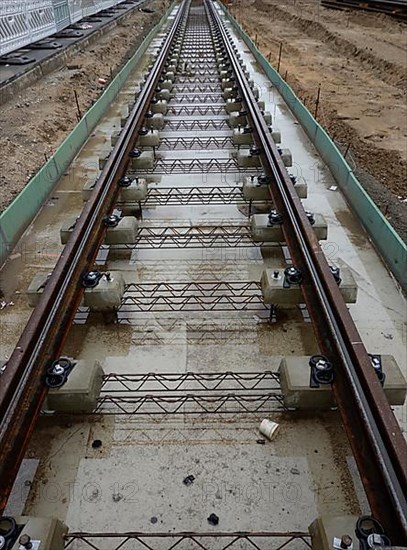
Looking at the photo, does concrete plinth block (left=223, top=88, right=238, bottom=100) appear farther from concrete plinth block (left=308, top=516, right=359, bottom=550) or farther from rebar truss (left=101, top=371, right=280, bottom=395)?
concrete plinth block (left=308, top=516, right=359, bottom=550)

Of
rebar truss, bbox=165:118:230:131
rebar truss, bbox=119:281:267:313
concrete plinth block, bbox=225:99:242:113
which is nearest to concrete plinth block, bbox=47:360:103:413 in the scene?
rebar truss, bbox=119:281:267:313

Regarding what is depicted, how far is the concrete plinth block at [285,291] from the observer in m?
3.73

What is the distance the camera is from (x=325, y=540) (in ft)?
7.13

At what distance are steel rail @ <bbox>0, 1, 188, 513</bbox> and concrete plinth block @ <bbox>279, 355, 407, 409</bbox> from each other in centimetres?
162

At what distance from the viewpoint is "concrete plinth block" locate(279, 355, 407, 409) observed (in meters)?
2.88

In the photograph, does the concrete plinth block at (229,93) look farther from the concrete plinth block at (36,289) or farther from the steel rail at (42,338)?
the concrete plinth block at (36,289)

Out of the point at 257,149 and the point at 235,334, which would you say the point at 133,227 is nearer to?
the point at 235,334

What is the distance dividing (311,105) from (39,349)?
1237 cm

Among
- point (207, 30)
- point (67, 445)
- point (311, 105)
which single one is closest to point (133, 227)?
point (67, 445)

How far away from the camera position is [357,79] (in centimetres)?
1711

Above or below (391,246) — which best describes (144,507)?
below

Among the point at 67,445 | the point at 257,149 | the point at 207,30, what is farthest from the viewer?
the point at 207,30

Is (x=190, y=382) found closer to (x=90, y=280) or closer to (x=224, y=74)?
(x=90, y=280)

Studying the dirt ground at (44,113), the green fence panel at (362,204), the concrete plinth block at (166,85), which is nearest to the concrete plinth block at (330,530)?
the green fence panel at (362,204)
